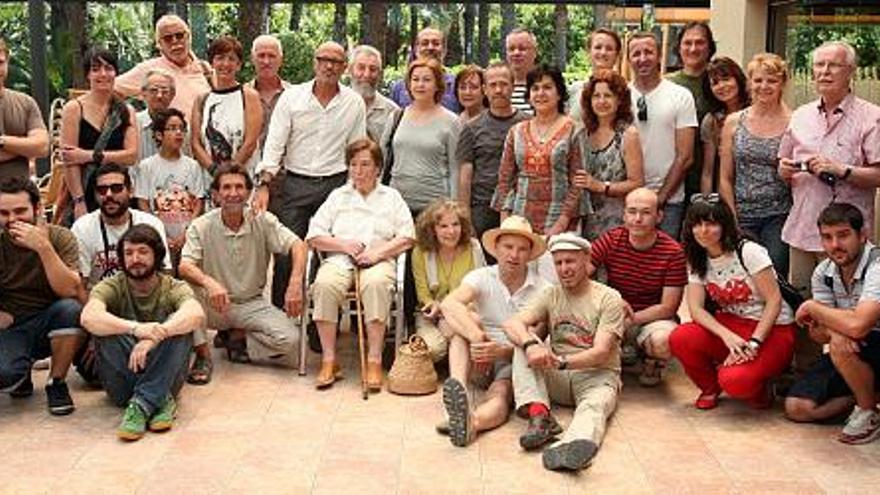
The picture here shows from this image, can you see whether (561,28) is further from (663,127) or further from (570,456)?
(570,456)

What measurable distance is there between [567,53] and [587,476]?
680cm

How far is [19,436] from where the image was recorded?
14.3 feet

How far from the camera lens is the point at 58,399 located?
4.68 m

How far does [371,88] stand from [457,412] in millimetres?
2352

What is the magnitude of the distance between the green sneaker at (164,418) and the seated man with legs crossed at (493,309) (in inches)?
44.2

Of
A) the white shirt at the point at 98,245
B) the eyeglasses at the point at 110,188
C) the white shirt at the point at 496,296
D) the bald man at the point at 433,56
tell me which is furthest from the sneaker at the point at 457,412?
the bald man at the point at 433,56

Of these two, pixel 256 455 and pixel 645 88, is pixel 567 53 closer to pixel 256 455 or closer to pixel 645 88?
pixel 645 88

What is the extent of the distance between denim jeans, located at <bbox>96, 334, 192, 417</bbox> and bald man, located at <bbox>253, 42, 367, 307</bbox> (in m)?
1.20

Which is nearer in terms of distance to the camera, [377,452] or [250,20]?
[377,452]

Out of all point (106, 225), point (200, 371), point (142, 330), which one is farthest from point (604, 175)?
point (106, 225)

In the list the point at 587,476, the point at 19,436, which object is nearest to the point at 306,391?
the point at 19,436

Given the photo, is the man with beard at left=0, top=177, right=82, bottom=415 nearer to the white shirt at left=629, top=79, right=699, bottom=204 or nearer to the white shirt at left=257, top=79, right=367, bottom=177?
the white shirt at left=257, top=79, right=367, bottom=177

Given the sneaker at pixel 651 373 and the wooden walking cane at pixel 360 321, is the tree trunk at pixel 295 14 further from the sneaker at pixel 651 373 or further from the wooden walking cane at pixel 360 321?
the sneaker at pixel 651 373

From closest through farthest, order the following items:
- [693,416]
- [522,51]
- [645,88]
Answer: [693,416] → [645,88] → [522,51]
